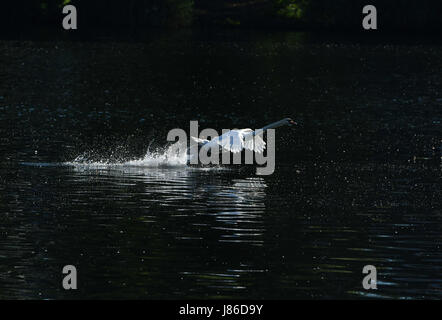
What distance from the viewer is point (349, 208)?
2516cm

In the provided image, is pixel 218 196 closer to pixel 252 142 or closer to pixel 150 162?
pixel 252 142

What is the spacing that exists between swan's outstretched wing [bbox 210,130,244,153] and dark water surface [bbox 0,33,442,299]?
2.87 ft

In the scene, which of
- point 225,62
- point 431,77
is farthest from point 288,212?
point 225,62

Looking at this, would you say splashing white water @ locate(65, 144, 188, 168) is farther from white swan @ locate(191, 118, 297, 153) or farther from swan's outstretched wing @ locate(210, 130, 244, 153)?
swan's outstretched wing @ locate(210, 130, 244, 153)

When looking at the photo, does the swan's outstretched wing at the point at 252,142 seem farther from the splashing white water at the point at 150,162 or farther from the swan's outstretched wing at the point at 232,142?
the splashing white water at the point at 150,162

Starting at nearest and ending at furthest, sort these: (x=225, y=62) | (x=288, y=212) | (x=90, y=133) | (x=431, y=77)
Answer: (x=288, y=212), (x=90, y=133), (x=431, y=77), (x=225, y=62)

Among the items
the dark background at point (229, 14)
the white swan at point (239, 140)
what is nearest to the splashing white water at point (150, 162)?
the white swan at point (239, 140)

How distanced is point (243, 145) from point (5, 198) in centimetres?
713

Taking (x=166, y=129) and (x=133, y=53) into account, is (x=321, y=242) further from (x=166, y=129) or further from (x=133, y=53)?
(x=133, y=53)

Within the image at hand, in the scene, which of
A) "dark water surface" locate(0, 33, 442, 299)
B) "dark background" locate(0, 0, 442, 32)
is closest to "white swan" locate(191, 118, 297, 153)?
"dark water surface" locate(0, 33, 442, 299)

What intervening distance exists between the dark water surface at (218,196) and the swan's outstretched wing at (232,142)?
0.87 meters

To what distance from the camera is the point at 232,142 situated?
29.4 metres

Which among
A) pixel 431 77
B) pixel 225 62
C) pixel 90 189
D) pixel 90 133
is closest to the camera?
pixel 90 189

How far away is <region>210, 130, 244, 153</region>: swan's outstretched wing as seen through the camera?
29.3 meters
